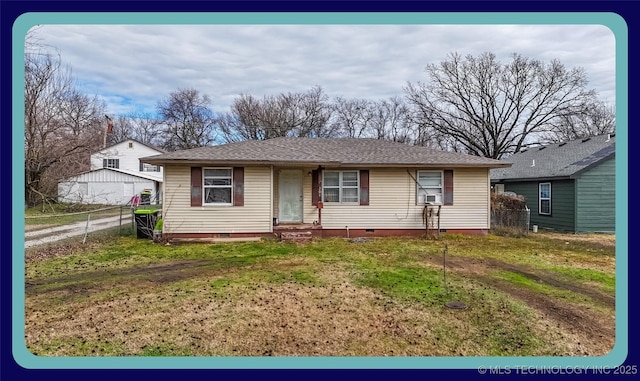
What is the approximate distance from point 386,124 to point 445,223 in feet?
93.1

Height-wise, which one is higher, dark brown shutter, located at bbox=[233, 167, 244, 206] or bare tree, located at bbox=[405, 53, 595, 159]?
bare tree, located at bbox=[405, 53, 595, 159]

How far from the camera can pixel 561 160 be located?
51.6 ft

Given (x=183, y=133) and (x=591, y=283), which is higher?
(x=183, y=133)

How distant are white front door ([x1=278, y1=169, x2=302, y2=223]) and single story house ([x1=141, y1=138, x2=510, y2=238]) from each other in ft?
0.11

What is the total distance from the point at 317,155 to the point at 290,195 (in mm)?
1588

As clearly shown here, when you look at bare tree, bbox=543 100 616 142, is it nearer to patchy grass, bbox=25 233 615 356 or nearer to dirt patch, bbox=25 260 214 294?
patchy grass, bbox=25 233 615 356

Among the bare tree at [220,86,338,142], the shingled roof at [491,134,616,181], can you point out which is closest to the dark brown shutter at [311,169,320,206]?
the shingled roof at [491,134,616,181]

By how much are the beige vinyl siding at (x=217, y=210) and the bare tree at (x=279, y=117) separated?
25.5 meters

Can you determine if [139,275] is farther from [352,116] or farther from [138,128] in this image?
[138,128]

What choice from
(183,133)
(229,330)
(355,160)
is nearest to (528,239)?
(355,160)

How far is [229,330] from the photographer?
4.14m

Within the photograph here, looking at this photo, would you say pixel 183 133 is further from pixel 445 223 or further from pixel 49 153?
pixel 445 223

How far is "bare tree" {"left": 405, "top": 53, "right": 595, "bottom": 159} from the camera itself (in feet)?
90.9

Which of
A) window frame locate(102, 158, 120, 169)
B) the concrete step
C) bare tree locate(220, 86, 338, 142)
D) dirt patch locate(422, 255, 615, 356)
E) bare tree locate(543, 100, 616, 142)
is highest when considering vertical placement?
bare tree locate(220, 86, 338, 142)
